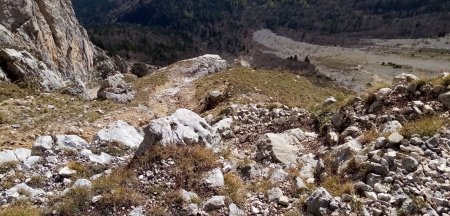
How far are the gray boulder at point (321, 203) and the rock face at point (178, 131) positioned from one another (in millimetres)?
6049

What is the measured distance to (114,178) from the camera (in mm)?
15172

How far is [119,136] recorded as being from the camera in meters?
21.8

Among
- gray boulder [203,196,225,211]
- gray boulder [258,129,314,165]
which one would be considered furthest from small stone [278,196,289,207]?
gray boulder [258,129,314,165]

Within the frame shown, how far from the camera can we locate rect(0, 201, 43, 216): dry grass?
12.9 meters

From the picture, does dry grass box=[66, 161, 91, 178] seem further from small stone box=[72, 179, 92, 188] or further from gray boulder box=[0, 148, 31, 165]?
gray boulder box=[0, 148, 31, 165]

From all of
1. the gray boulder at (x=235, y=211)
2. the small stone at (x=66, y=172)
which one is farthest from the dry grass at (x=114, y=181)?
the gray boulder at (x=235, y=211)

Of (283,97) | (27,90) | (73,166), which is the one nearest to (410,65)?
(283,97)

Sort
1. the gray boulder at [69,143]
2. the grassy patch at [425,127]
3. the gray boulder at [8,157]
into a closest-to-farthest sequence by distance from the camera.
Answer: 1. the grassy patch at [425,127]
2. the gray boulder at [8,157]
3. the gray boulder at [69,143]

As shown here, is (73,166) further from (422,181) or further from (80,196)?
(422,181)

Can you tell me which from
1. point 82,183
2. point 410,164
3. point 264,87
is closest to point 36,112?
point 82,183

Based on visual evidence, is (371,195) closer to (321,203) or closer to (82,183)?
(321,203)

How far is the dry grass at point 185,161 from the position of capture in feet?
50.0

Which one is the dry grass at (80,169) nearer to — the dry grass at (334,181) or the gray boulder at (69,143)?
the gray boulder at (69,143)

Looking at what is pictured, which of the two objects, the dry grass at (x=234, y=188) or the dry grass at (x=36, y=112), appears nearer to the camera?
the dry grass at (x=234, y=188)
